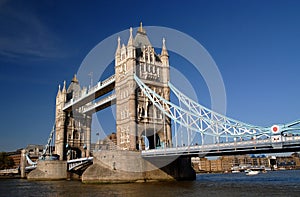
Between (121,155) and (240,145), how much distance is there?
39.5 ft

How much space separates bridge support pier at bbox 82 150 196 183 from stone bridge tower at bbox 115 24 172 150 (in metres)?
2.91

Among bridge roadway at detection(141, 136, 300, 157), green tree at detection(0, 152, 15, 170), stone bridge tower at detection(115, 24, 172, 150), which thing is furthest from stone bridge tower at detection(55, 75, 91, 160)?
green tree at detection(0, 152, 15, 170)

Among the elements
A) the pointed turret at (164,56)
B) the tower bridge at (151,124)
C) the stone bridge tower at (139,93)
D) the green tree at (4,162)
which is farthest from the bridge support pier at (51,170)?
the green tree at (4,162)

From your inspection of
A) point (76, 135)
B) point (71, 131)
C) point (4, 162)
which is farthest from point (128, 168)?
point (4, 162)

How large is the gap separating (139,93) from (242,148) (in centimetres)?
1656

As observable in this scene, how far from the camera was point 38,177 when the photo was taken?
2007 inches

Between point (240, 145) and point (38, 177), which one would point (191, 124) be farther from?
point (38, 177)

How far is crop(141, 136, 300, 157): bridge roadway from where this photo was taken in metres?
22.4

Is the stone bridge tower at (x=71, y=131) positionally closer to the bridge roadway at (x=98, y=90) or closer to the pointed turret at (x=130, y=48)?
the bridge roadway at (x=98, y=90)

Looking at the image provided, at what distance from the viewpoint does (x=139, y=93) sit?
126 ft

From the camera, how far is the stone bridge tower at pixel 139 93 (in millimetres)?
37094

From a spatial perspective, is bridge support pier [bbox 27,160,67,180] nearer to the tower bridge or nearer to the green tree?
the tower bridge

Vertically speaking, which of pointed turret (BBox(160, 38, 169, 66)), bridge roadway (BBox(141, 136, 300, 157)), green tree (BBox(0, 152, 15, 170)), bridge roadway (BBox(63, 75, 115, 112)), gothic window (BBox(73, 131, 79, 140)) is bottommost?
green tree (BBox(0, 152, 15, 170))

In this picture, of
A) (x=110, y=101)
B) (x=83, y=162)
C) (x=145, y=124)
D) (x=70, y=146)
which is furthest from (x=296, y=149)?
(x=70, y=146)
